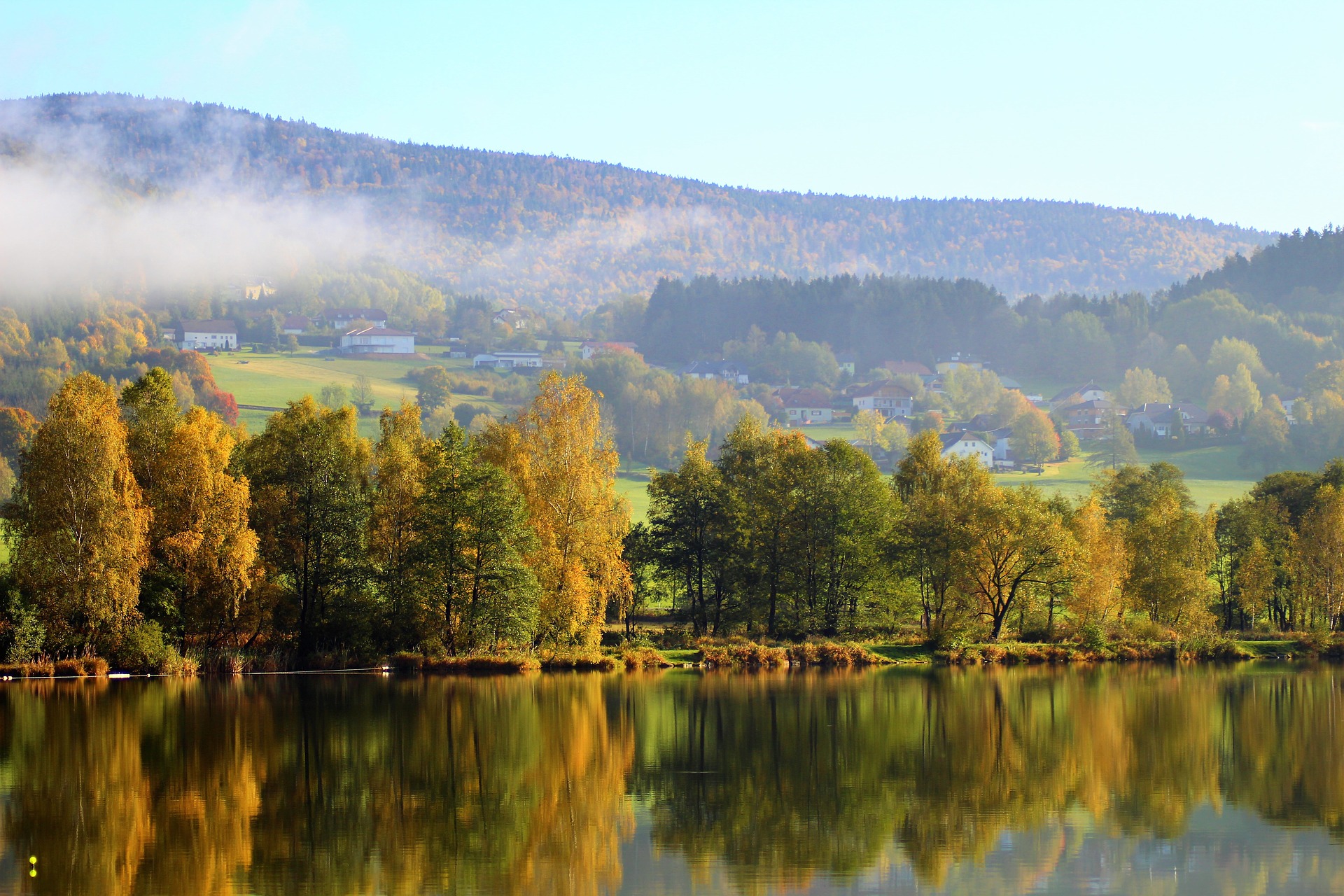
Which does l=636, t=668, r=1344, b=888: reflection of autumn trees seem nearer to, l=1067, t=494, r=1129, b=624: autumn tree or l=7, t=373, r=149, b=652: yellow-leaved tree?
l=1067, t=494, r=1129, b=624: autumn tree

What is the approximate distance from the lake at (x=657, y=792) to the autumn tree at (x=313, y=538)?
866 centimetres

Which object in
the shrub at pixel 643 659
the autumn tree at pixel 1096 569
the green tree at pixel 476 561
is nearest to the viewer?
the green tree at pixel 476 561

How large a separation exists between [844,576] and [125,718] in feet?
119

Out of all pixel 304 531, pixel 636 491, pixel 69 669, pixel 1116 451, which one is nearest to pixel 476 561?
pixel 304 531

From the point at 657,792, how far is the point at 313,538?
1173 inches

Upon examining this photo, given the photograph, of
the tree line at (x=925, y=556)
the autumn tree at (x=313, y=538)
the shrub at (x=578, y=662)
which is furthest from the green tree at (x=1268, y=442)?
the autumn tree at (x=313, y=538)

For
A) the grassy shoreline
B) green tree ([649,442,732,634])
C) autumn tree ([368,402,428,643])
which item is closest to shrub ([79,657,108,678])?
the grassy shoreline

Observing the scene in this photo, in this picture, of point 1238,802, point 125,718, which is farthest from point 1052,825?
point 125,718

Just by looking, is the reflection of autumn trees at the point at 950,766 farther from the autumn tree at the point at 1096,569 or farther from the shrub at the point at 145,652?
the shrub at the point at 145,652

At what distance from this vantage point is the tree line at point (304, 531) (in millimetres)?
46031

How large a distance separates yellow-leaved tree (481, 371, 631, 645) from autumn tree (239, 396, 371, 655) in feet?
23.0

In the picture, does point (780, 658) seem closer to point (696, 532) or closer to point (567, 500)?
point (696, 532)

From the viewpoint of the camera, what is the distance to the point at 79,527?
45875mm

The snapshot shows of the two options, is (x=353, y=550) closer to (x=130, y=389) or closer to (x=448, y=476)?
(x=448, y=476)
